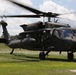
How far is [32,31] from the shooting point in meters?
28.8

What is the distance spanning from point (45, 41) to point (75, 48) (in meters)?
3.85

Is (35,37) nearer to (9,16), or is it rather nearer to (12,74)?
(9,16)

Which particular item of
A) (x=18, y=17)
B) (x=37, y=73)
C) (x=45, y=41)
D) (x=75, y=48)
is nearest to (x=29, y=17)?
(x=18, y=17)

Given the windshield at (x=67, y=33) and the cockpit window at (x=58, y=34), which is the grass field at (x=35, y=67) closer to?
the windshield at (x=67, y=33)

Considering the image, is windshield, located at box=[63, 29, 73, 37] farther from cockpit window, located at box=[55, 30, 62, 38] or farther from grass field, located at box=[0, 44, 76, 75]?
grass field, located at box=[0, 44, 76, 75]

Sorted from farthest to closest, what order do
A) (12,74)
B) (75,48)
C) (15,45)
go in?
(15,45), (75,48), (12,74)

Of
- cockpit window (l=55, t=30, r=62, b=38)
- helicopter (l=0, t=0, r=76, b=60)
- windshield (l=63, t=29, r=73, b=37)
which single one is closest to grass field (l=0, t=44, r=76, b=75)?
helicopter (l=0, t=0, r=76, b=60)

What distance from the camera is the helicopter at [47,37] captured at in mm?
25858

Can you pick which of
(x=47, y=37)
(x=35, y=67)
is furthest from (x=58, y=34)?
(x=35, y=67)

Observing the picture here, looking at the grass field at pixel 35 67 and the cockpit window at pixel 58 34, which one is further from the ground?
the cockpit window at pixel 58 34

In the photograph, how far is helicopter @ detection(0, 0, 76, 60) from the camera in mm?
25858

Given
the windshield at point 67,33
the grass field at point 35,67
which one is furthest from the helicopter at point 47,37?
the grass field at point 35,67

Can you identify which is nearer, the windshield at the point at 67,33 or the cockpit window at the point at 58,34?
the windshield at the point at 67,33

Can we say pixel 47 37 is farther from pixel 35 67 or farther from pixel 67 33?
pixel 35 67
